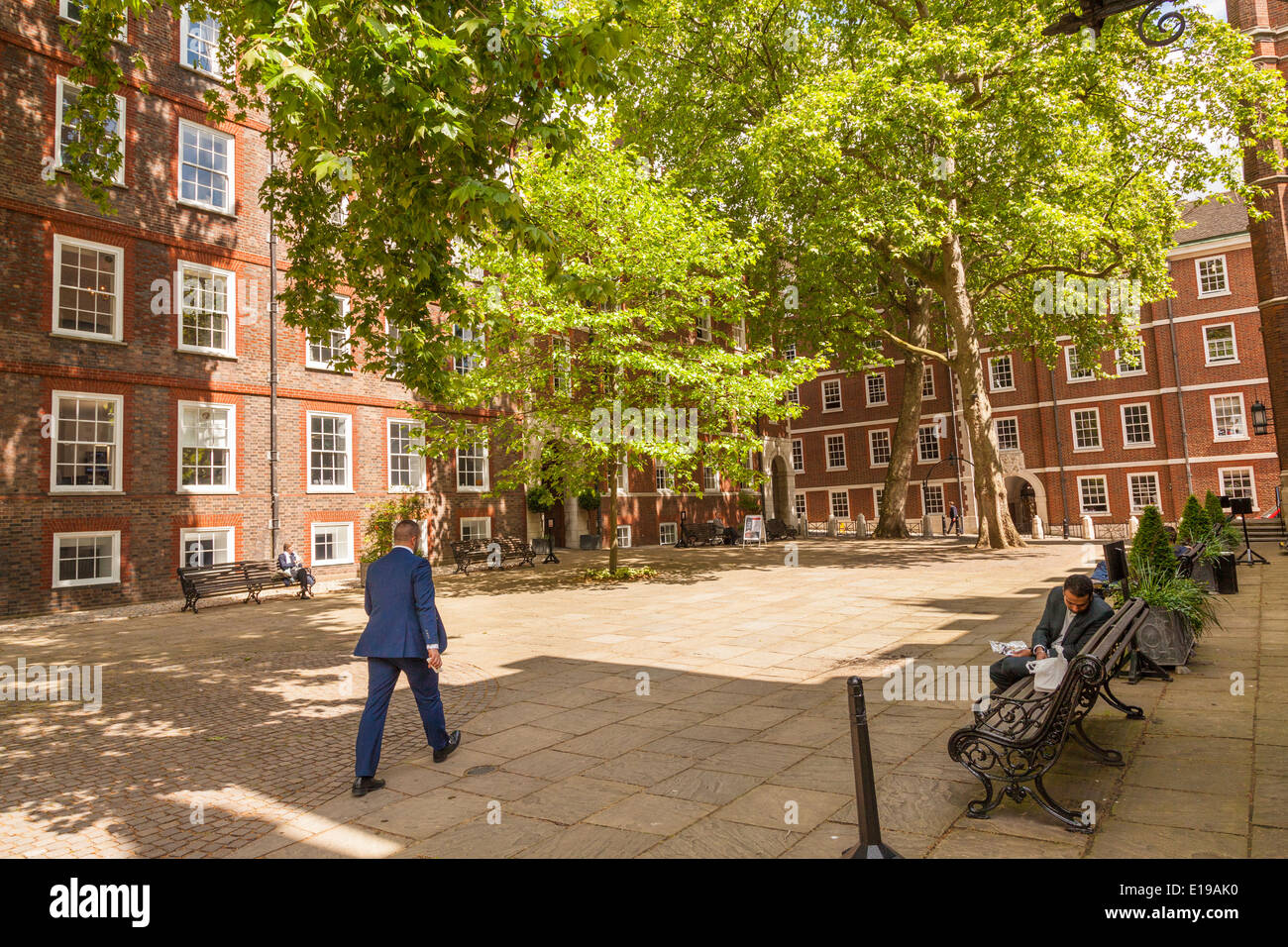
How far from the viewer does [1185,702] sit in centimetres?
637

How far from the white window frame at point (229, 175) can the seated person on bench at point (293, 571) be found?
9039 mm

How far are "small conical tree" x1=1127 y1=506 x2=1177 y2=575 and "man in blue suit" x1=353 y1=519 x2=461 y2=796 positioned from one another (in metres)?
7.62

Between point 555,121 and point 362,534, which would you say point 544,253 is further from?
point 362,534

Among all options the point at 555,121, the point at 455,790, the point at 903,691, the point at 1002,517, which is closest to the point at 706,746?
the point at 455,790

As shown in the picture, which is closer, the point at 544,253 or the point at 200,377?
the point at 544,253

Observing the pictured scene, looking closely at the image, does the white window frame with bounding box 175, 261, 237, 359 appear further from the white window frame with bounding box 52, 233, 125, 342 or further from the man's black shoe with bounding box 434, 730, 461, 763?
the man's black shoe with bounding box 434, 730, 461, 763

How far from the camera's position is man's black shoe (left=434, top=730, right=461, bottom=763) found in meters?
5.89

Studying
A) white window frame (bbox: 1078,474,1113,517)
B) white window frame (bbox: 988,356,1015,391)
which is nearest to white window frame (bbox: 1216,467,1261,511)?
white window frame (bbox: 1078,474,1113,517)

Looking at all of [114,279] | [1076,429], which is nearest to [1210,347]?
[1076,429]

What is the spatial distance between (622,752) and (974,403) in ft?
68.2

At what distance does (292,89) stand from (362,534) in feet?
59.5

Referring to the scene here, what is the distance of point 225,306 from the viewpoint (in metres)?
19.7

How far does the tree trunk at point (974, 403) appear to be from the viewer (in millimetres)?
22984
